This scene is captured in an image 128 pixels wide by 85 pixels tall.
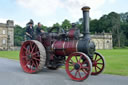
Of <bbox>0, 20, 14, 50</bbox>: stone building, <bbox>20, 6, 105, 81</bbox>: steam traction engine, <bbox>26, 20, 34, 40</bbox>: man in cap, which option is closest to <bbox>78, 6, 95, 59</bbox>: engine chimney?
<bbox>20, 6, 105, 81</bbox>: steam traction engine

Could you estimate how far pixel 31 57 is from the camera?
755cm

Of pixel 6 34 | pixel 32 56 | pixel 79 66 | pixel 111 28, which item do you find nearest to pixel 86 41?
pixel 79 66

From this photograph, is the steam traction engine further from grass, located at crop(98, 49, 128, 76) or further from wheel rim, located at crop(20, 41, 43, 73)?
grass, located at crop(98, 49, 128, 76)

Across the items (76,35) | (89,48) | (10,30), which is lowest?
(89,48)

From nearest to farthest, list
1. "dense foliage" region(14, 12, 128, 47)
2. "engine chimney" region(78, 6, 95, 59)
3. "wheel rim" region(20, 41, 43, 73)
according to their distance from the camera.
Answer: "engine chimney" region(78, 6, 95, 59), "wheel rim" region(20, 41, 43, 73), "dense foliage" region(14, 12, 128, 47)

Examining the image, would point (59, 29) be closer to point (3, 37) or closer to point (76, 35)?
point (76, 35)

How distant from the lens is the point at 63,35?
706 centimetres

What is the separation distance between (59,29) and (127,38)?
7452cm

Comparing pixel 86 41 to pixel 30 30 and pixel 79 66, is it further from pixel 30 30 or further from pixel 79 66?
pixel 30 30

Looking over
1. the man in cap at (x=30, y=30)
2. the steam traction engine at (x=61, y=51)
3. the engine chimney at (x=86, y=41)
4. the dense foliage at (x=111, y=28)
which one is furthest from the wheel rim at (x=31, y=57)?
the dense foliage at (x=111, y=28)

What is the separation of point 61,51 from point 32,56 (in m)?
1.37

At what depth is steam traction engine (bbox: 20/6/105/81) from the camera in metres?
6.28

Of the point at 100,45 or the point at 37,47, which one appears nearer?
the point at 37,47

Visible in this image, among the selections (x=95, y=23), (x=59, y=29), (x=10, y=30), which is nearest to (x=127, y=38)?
(x=95, y=23)
